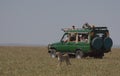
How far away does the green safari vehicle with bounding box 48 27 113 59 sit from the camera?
1135 inches

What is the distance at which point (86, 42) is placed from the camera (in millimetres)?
29016

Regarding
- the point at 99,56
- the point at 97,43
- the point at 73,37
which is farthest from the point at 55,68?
the point at 99,56

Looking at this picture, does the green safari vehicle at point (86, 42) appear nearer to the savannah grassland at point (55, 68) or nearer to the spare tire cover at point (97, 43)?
the spare tire cover at point (97, 43)

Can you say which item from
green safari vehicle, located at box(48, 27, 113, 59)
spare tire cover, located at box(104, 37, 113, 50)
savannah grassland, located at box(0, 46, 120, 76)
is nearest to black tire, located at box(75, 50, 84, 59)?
green safari vehicle, located at box(48, 27, 113, 59)

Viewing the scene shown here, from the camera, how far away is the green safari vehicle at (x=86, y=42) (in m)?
28.8

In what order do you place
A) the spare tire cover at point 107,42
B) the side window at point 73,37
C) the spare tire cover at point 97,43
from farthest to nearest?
1. the side window at point 73,37
2. the spare tire cover at point 107,42
3. the spare tire cover at point 97,43

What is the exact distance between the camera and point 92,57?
3092cm

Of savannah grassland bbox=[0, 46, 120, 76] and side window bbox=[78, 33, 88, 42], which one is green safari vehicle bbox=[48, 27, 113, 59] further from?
savannah grassland bbox=[0, 46, 120, 76]

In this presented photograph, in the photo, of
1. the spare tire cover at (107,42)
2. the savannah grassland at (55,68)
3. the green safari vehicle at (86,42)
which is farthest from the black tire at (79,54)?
the savannah grassland at (55,68)

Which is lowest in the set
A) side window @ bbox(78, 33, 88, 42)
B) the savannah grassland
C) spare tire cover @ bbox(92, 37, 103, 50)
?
the savannah grassland

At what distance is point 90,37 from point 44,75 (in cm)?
1303

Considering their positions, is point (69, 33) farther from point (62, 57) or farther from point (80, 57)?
point (62, 57)

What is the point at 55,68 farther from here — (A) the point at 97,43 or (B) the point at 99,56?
(B) the point at 99,56

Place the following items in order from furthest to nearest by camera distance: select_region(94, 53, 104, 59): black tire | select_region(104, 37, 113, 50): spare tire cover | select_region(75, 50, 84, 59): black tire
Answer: select_region(94, 53, 104, 59): black tire → select_region(75, 50, 84, 59): black tire → select_region(104, 37, 113, 50): spare tire cover
